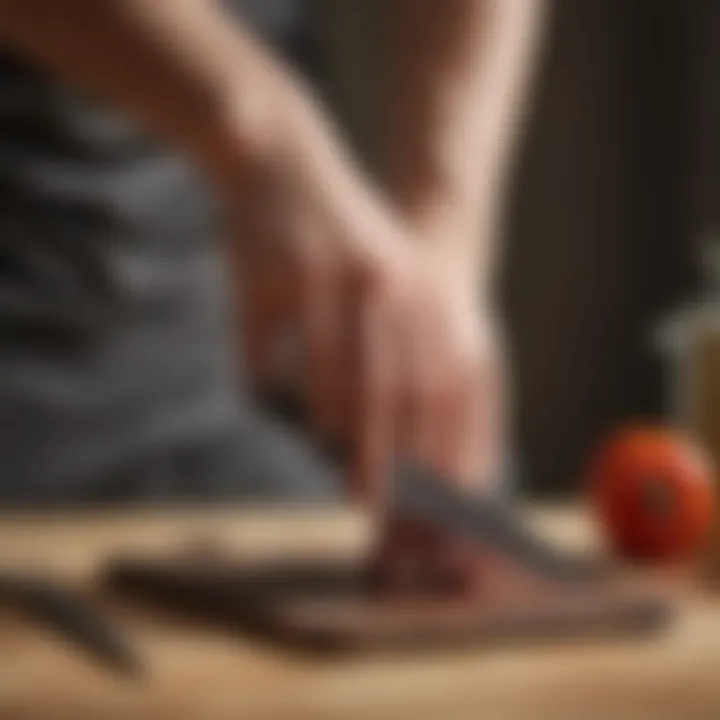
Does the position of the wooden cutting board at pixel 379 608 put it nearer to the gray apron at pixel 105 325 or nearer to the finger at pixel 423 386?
the finger at pixel 423 386

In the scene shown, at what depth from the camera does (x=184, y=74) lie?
65 centimetres

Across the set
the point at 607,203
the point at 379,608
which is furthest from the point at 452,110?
the point at 607,203

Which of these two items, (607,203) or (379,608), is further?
(607,203)

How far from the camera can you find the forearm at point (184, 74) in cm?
64

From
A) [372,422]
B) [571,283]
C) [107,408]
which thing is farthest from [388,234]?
[571,283]

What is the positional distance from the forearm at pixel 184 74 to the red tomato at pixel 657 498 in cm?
21

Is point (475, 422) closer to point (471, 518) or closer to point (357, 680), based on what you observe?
point (471, 518)

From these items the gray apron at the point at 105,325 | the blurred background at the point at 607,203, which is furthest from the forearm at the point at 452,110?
the blurred background at the point at 607,203

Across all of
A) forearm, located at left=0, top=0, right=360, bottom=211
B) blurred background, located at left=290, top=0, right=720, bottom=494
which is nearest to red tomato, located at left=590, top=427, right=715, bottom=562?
forearm, located at left=0, top=0, right=360, bottom=211

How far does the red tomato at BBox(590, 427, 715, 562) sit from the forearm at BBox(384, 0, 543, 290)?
112 millimetres

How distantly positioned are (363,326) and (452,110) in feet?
0.69

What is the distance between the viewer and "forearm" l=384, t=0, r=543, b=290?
766 mm

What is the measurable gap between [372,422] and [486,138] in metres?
0.22

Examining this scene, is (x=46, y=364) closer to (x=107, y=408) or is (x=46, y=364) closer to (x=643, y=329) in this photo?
(x=107, y=408)
